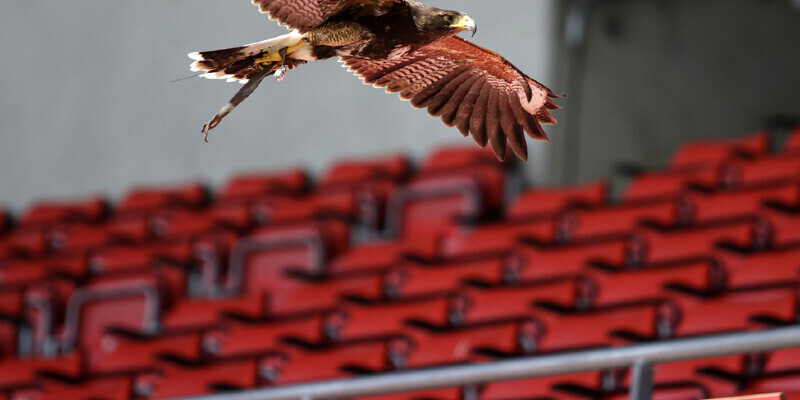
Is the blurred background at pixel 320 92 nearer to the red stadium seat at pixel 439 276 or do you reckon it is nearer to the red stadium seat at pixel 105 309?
the red stadium seat at pixel 439 276

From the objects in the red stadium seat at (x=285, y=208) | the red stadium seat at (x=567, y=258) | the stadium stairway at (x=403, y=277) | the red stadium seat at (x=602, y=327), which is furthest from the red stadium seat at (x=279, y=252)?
the red stadium seat at (x=602, y=327)

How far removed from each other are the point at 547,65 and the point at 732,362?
10.3ft

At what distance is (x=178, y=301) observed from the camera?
6512 mm

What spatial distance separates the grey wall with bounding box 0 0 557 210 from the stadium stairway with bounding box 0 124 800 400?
0.31 metres

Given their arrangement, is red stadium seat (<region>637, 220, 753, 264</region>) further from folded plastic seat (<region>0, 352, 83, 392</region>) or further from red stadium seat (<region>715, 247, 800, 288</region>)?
folded plastic seat (<region>0, 352, 83, 392</region>)

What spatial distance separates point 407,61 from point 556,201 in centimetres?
265

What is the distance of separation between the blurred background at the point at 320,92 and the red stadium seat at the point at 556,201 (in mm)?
557

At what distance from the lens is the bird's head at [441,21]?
2920 mm

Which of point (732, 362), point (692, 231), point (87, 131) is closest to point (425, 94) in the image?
point (732, 362)

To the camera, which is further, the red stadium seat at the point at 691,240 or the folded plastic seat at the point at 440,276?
the folded plastic seat at the point at 440,276

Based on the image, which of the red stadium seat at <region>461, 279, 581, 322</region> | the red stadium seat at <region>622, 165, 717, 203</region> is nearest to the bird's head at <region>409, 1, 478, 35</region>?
the red stadium seat at <region>461, 279, 581, 322</region>

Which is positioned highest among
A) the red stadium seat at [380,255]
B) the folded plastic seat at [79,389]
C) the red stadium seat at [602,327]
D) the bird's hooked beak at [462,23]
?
the bird's hooked beak at [462,23]

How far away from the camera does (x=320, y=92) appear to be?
7.88 metres

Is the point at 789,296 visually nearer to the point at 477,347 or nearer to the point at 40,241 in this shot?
the point at 477,347
